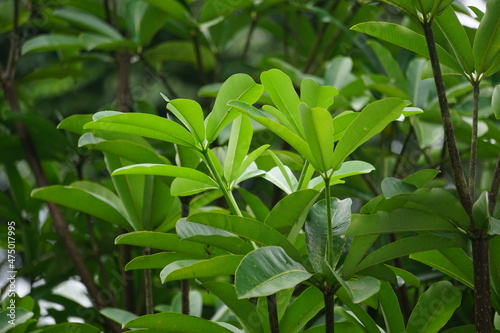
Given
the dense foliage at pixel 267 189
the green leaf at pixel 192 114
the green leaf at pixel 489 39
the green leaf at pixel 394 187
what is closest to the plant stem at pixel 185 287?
the dense foliage at pixel 267 189

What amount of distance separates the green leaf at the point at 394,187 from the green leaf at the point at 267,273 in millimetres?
113

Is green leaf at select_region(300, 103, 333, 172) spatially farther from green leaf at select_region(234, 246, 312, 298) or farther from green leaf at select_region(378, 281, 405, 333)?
green leaf at select_region(378, 281, 405, 333)

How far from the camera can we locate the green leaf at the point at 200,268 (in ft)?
2.00

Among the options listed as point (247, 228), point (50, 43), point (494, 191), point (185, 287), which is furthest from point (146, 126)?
point (50, 43)

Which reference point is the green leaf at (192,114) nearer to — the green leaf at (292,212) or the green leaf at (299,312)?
the green leaf at (292,212)

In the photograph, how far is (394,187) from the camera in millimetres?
623

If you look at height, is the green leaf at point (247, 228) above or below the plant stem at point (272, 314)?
above

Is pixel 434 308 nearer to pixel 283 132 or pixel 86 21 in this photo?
pixel 283 132

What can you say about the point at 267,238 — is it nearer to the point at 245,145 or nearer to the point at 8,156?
the point at 245,145

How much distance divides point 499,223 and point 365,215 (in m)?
0.13

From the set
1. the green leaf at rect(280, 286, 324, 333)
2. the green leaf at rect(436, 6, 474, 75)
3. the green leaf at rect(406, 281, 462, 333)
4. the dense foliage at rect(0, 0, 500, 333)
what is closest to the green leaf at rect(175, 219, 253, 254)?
the dense foliage at rect(0, 0, 500, 333)

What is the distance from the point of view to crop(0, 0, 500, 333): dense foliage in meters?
0.61

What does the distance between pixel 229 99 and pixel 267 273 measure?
231 millimetres

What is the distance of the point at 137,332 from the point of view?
2.22 feet
